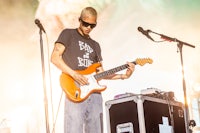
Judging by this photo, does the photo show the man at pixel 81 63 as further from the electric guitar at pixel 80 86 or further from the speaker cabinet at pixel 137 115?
the speaker cabinet at pixel 137 115

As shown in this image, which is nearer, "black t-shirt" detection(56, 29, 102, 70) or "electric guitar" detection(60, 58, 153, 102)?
"electric guitar" detection(60, 58, 153, 102)

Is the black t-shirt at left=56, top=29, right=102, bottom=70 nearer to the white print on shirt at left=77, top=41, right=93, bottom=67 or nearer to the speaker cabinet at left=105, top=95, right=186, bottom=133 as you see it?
the white print on shirt at left=77, top=41, right=93, bottom=67

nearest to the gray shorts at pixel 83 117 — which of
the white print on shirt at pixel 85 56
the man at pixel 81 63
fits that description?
the man at pixel 81 63

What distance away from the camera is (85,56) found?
14.2 ft

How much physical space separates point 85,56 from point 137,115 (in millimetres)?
872

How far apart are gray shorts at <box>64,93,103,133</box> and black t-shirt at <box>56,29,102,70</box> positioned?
36 centimetres

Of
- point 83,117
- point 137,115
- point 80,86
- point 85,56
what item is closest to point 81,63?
point 85,56

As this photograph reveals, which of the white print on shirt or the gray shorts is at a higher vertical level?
the white print on shirt

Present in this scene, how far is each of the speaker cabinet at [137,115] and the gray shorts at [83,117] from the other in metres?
0.15

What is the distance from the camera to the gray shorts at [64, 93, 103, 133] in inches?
159

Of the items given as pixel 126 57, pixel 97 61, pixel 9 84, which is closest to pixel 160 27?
pixel 126 57

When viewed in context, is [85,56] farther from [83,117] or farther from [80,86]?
[83,117]

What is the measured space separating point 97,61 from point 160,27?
1219 millimetres

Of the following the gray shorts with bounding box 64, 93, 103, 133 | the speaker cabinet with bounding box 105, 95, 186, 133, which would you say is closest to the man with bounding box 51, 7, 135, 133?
the gray shorts with bounding box 64, 93, 103, 133
